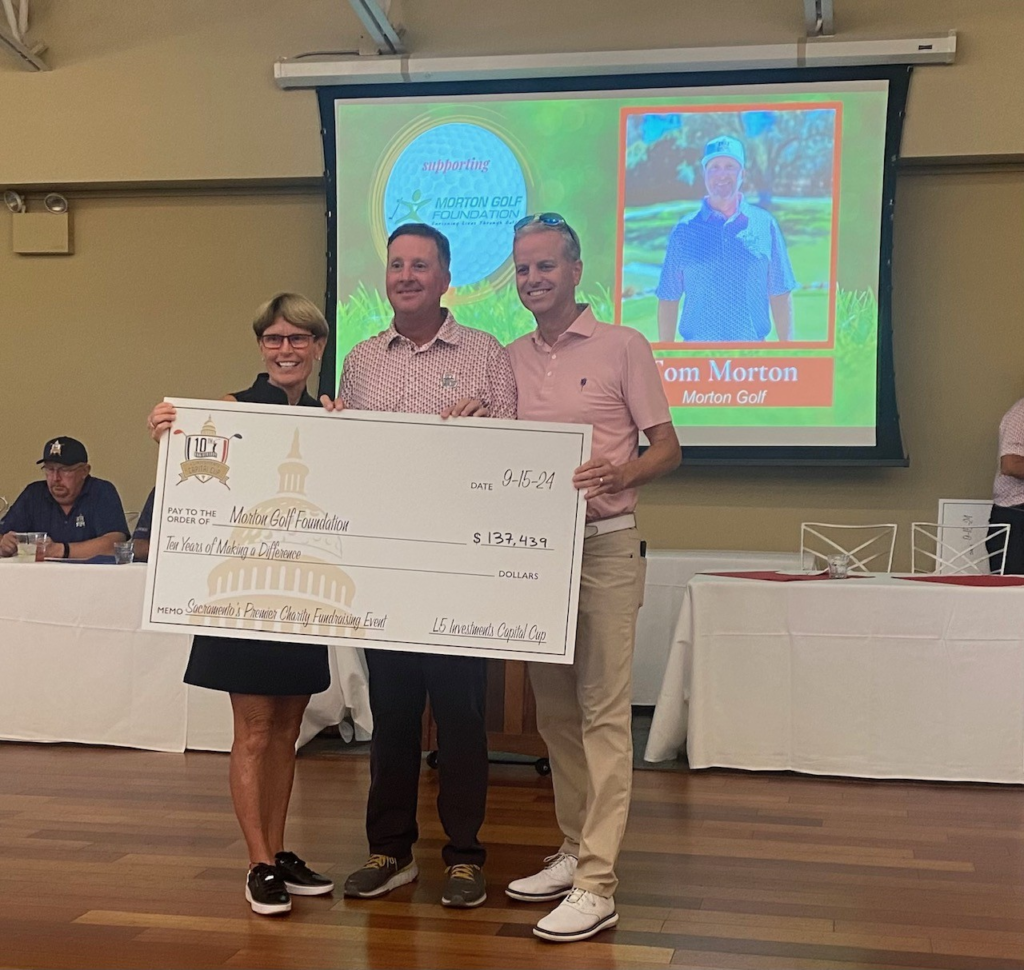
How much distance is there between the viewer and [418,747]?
110 inches

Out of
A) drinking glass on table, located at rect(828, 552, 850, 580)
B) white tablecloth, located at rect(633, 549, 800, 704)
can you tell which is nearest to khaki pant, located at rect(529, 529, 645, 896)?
drinking glass on table, located at rect(828, 552, 850, 580)

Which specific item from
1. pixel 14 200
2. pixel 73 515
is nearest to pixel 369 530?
pixel 73 515

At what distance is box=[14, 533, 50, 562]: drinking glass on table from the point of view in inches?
177

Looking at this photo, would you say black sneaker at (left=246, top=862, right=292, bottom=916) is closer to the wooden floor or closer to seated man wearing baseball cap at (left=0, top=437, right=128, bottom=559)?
the wooden floor

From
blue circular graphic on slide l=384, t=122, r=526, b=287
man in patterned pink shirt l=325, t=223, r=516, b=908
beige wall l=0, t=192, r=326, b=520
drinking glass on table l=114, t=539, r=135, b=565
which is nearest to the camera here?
man in patterned pink shirt l=325, t=223, r=516, b=908

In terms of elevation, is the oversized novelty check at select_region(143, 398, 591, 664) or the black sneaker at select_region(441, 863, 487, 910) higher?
the oversized novelty check at select_region(143, 398, 591, 664)

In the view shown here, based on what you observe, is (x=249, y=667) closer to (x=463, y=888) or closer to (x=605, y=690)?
(x=463, y=888)

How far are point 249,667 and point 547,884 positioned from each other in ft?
2.62

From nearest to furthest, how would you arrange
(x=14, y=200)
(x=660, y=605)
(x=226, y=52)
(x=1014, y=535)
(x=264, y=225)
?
Answer: (x=660, y=605), (x=1014, y=535), (x=226, y=52), (x=264, y=225), (x=14, y=200)

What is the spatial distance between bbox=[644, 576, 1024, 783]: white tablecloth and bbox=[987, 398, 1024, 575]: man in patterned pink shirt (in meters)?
1.66

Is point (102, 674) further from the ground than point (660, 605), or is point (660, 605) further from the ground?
point (660, 605)

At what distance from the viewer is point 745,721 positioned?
13.2ft

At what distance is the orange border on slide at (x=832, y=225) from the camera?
19.6ft

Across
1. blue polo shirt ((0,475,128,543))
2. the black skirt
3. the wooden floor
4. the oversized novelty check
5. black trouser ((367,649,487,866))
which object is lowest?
the wooden floor
